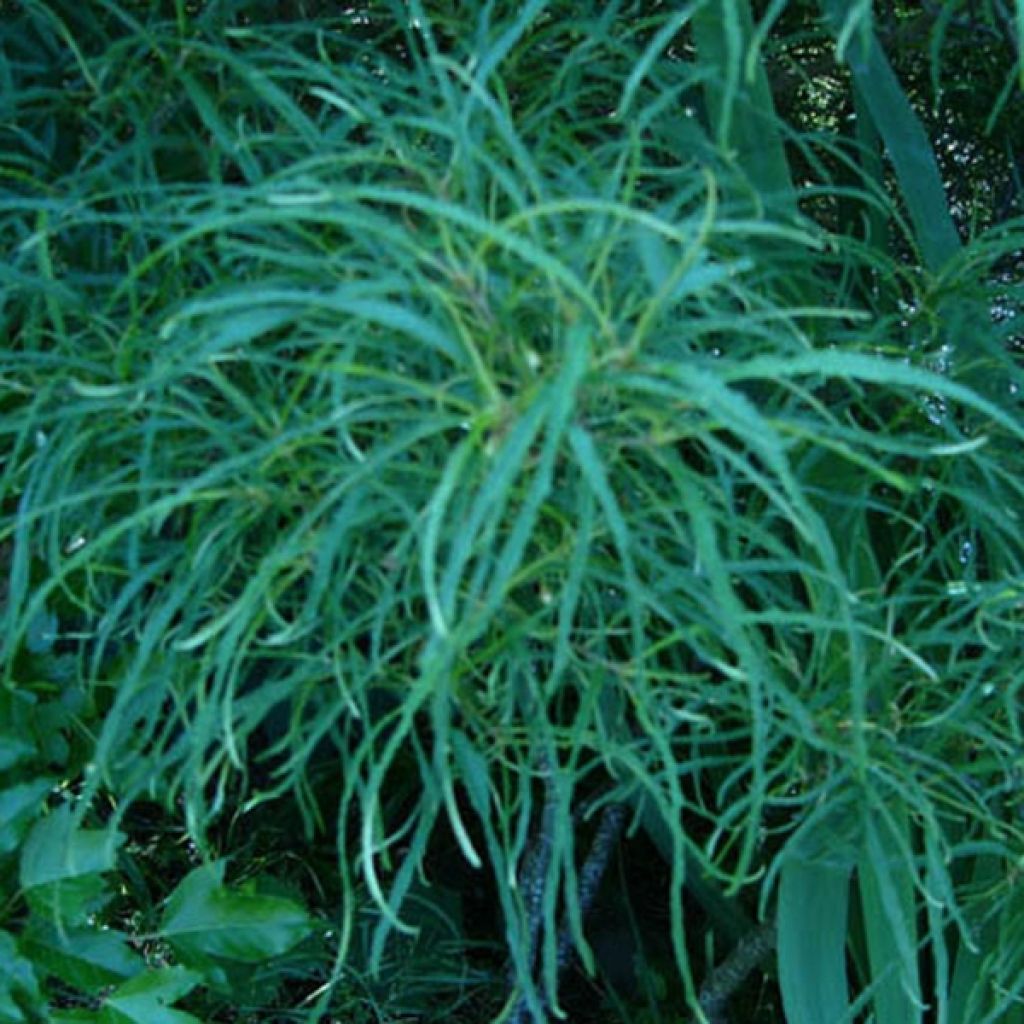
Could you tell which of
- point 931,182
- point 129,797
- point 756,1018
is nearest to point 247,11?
point 931,182

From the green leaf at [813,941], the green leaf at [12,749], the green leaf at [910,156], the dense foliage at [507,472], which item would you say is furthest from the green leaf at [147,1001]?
the green leaf at [910,156]

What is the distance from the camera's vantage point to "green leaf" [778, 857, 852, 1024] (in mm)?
996

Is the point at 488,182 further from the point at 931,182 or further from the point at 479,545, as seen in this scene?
the point at 931,182

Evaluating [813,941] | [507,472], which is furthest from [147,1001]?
[507,472]

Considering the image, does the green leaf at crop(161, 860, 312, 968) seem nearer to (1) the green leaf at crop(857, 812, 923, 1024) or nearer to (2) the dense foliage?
(2) the dense foliage

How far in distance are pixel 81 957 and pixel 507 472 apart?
20.9 inches

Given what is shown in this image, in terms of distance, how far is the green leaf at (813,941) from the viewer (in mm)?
996

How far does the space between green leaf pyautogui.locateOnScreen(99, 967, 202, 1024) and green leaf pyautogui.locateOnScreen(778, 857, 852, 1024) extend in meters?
0.30

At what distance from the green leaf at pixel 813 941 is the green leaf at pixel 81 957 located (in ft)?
1.05

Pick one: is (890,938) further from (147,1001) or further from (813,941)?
(147,1001)

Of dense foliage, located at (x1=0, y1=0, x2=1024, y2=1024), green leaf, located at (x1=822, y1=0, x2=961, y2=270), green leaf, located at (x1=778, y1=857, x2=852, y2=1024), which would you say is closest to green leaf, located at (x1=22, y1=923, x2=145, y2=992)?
dense foliage, located at (x1=0, y1=0, x2=1024, y2=1024)

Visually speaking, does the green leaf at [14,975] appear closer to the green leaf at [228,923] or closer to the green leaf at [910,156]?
the green leaf at [228,923]

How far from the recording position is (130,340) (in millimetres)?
744

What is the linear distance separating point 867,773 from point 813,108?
59 cm
